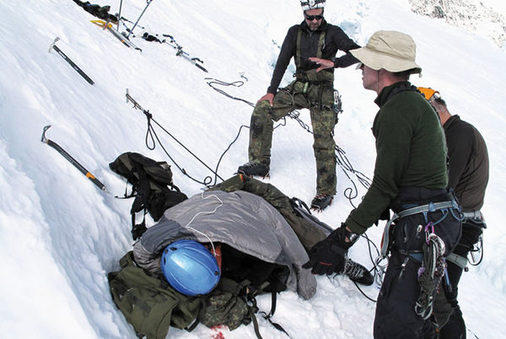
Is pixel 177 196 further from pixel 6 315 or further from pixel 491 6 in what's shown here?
pixel 491 6

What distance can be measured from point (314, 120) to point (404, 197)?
2544 millimetres

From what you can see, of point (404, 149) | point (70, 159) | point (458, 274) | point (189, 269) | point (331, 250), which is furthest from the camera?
point (70, 159)

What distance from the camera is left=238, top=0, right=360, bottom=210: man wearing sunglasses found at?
4.43 metres

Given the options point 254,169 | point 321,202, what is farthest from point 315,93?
point 321,202

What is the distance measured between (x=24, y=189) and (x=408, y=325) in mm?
A: 2203

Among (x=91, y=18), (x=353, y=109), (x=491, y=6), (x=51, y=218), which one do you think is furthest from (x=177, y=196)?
(x=491, y=6)

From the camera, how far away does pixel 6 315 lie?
169cm

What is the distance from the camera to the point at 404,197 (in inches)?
83.0

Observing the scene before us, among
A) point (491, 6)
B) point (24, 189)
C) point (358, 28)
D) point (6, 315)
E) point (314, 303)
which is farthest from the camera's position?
point (491, 6)

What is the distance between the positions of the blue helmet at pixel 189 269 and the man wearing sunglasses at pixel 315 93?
2.24 m

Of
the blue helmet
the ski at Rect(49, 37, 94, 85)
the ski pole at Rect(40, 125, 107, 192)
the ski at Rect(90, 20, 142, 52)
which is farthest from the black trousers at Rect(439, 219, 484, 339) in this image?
the ski at Rect(90, 20, 142, 52)

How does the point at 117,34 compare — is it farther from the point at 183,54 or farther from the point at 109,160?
the point at 109,160

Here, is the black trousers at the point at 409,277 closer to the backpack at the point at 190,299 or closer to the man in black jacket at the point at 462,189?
the man in black jacket at the point at 462,189

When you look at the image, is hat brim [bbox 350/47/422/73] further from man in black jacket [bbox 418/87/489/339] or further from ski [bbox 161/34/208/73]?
ski [bbox 161/34/208/73]
